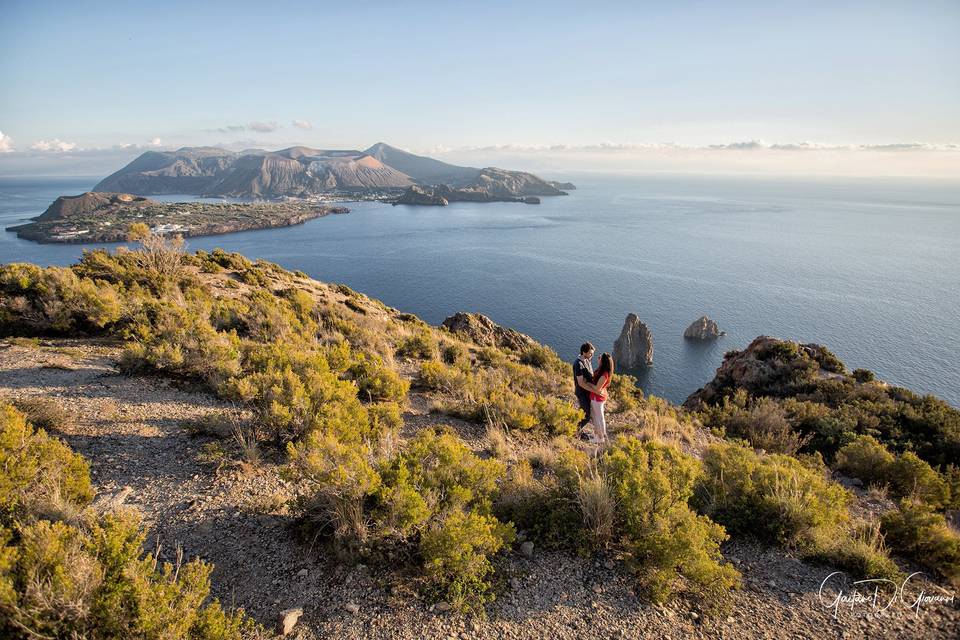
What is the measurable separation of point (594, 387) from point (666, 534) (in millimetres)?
3648

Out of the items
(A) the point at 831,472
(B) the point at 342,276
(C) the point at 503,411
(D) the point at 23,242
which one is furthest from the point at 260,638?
(D) the point at 23,242

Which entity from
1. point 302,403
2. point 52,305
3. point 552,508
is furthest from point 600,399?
point 52,305

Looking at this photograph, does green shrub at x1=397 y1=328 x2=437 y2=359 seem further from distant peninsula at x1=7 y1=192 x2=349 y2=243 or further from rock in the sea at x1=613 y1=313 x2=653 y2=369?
distant peninsula at x1=7 y1=192 x2=349 y2=243

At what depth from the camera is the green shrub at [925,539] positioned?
452cm

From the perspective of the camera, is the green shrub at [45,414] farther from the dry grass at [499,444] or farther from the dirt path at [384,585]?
the dry grass at [499,444]

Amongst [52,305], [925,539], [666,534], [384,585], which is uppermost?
[52,305]

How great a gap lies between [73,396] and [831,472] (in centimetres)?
1381

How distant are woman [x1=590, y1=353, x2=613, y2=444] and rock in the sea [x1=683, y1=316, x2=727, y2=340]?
145 ft

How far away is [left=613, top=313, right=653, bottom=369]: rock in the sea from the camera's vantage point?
42.2 m

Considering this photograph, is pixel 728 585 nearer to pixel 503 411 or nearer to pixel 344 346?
pixel 503 411

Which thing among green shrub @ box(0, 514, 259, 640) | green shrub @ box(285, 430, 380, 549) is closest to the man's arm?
green shrub @ box(285, 430, 380, 549)

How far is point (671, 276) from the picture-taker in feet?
224

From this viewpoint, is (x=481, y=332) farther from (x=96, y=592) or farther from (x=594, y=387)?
(x=96, y=592)

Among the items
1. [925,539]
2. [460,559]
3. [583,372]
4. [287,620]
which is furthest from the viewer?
[583,372]
